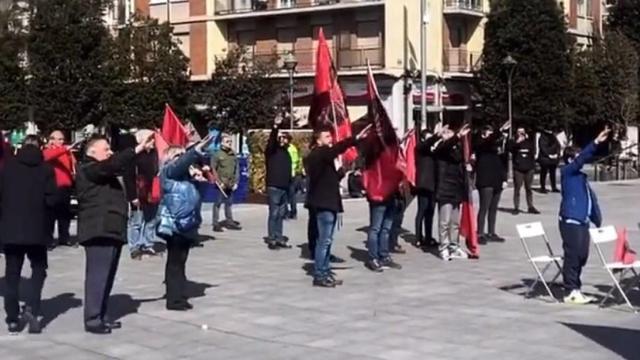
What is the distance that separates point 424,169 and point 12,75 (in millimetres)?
32954

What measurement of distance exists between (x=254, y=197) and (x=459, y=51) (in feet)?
92.2

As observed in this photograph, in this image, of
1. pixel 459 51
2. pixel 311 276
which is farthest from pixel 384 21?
pixel 311 276

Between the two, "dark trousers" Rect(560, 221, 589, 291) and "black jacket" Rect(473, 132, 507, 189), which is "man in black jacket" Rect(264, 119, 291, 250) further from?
"dark trousers" Rect(560, 221, 589, 291)

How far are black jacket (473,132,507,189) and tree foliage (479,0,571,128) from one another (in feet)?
110

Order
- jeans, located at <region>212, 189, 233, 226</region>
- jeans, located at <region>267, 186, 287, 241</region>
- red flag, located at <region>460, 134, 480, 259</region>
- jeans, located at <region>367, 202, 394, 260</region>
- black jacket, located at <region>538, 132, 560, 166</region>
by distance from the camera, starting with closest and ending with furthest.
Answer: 1. jeans, located at <region>367, 202, 394, 260</region>
2. red flag, located at <region>460, 134, 480, 259</region>
3. jeans, located at <region>267, 186, 287, 241</region>
4. jeans, located at <region>212, 189, 233, 226</region>
5. black jacket, located at <region>538, 132, 560, 166</region>

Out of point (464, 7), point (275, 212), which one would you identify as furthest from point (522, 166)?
point (464, 7)

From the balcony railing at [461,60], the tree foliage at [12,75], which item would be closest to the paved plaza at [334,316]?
the tree foliage at [12,75]

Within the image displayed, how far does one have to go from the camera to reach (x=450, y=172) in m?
15.5

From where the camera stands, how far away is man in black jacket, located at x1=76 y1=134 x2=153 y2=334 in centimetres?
1012

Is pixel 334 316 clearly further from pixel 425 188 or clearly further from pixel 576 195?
pixel 425 188

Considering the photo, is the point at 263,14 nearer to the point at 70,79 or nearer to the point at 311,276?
the point at 70,79

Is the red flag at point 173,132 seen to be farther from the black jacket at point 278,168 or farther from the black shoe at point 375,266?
the black shoe at point 375,266

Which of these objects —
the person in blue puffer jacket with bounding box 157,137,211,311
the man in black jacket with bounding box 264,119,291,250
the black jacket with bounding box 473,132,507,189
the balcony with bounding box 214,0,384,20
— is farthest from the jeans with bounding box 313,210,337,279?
the balcony with bounding box 214,0,384,20

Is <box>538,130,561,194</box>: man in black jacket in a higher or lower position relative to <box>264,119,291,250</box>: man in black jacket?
higher
